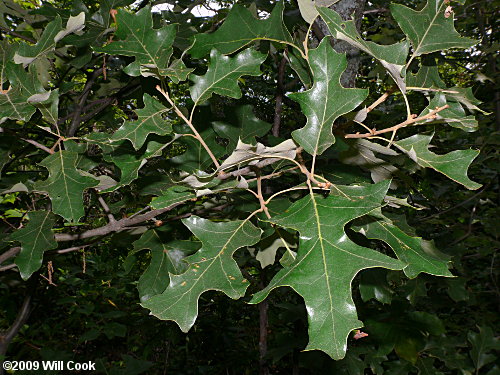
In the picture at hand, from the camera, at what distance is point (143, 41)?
936 mm

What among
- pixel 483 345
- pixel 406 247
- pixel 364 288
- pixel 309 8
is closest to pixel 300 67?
pixel 309 8

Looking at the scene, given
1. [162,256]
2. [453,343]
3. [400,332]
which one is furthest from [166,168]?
[453,343]

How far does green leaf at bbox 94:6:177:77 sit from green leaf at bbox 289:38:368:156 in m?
0.33

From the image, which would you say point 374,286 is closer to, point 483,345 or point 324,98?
point 324,98

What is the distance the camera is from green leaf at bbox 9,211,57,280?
1.25 metres

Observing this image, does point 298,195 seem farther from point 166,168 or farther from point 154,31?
point 154,31

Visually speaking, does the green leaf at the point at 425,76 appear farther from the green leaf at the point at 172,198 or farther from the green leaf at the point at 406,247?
the green leaf at the point at 172,198

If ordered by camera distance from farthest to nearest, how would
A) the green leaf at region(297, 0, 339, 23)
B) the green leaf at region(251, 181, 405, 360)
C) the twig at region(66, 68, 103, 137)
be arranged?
the twig at region(66, 68, 103, 137) → the green leaf at region(297, 0, 339, 23) → the green leaf at region(251, 181, 405, 360)

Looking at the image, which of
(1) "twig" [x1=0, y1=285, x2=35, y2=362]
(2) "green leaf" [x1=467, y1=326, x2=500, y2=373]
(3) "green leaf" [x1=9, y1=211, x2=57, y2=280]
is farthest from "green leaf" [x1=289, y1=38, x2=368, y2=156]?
(2) "green leaf" [x1=467, y1=326, x2=500, y2=373]

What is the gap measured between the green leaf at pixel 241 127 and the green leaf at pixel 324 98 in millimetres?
531

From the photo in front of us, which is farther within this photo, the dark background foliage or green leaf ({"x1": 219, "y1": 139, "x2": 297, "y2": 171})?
the dark background foliage

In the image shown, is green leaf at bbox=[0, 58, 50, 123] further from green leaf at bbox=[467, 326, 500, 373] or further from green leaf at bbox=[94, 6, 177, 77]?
green leaf at bbox=[467, 326, 500, 373]

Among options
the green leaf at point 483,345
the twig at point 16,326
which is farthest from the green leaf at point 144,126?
the green leaf at point 483,345

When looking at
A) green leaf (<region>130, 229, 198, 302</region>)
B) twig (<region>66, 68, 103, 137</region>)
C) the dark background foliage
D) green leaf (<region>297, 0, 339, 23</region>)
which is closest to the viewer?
green leaf (<region>297, 0, 339, 23</region>)
